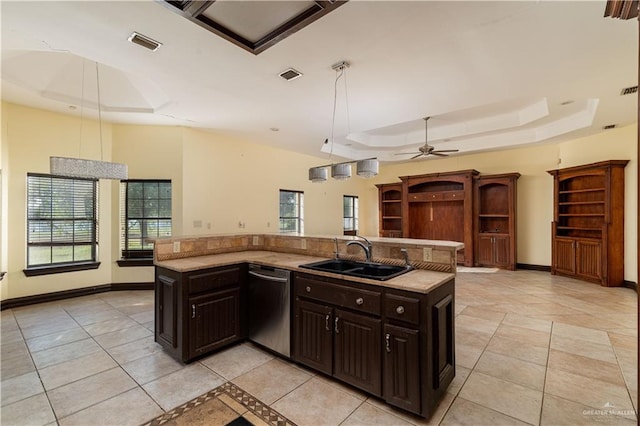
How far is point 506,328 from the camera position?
3451mm

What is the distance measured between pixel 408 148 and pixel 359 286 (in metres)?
5.91

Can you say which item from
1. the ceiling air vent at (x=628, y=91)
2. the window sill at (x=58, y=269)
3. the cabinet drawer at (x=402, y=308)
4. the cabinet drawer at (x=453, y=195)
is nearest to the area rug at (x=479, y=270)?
the cabinet drawer at (x=453, y=195)

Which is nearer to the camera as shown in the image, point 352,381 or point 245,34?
point 352,381

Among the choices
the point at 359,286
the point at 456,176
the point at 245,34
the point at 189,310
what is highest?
the point at 245,34

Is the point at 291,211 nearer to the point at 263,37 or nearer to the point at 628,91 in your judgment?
the point at 263,37

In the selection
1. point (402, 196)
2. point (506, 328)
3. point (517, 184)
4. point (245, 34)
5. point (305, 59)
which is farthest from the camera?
point (402, 196)

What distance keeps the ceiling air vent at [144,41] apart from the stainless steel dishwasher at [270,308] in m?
2.26

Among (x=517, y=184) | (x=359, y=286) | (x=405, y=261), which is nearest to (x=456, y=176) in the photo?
(x=517, y=184)

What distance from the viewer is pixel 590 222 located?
19.3 feet

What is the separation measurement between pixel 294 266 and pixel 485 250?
240 inches

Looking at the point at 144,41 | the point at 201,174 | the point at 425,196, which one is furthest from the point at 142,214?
the point at 425,196

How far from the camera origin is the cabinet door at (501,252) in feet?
22.0

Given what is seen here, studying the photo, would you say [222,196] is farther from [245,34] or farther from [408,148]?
[408,148]

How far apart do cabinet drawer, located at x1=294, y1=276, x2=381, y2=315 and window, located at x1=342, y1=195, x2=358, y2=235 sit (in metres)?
6.59
